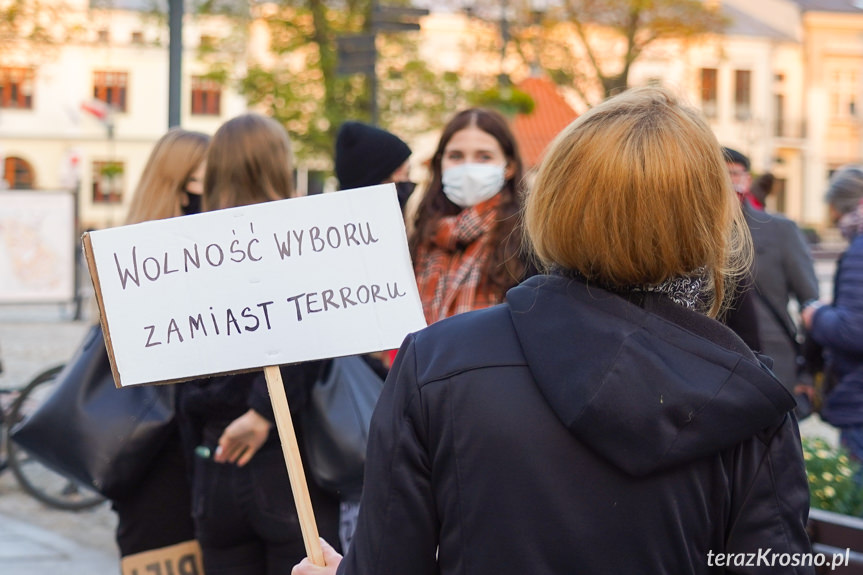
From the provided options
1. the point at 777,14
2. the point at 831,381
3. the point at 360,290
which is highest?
the point at 777,14

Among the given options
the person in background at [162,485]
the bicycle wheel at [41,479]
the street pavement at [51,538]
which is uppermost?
the person in background at [162,485]

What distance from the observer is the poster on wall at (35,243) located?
13.6 m

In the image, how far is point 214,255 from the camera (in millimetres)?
2102

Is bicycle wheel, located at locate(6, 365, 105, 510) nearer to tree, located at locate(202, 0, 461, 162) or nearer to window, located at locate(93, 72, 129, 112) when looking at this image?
tree, located at locate(202, 0, 461, 162)

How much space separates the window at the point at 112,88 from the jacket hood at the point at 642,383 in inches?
1761

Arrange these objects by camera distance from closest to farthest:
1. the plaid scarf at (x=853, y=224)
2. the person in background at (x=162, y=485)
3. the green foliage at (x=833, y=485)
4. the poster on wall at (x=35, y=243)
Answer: the person in background at (x=162, y=485) → the green foliage at (x=833, y=485) → the plaid scarf at (x=853, y=224) → the poster on wall at (x=35, y=243)

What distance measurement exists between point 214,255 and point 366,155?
1.56 m

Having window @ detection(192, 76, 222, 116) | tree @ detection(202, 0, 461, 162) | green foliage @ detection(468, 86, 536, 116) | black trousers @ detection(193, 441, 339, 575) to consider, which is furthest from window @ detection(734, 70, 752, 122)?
black trousers @ detection(193, 441, 339, 575)

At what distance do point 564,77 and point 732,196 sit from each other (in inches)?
1203

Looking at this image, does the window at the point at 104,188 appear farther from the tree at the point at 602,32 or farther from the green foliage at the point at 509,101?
the green foliage at the point at 509,101

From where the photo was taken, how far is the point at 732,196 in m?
1.52

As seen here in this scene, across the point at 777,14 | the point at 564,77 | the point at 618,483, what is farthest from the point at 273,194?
the point at 777,14

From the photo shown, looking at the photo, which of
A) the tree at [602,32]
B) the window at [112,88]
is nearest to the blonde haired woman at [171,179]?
the tree at [602,32]

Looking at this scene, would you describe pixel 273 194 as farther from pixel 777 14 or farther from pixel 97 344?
pixel 777 14
